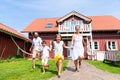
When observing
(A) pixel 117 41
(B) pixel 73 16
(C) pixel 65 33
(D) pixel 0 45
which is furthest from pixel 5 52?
(A) pixel 117 41

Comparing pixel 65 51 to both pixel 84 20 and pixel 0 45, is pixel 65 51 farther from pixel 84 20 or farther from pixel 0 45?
pixel 0 45

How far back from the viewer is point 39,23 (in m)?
30.7

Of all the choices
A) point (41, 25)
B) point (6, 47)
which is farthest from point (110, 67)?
point (41, 25)

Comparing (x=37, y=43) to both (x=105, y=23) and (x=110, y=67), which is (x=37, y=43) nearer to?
(x=110, y=67)

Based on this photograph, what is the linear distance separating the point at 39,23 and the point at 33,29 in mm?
2728

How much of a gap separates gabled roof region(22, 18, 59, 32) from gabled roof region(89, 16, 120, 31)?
5.10 m

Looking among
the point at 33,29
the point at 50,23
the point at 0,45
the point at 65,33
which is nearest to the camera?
the point at 0,45

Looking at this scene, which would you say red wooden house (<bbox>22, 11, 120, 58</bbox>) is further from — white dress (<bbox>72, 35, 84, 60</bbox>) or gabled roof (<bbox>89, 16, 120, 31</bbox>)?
white dress (<bbox>72, 35, 84, 60</bbox>)

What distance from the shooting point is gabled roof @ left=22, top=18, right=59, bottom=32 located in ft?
90.6

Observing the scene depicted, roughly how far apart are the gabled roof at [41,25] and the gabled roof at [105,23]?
510 centimetres

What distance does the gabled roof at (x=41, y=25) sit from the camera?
2762 centimetres

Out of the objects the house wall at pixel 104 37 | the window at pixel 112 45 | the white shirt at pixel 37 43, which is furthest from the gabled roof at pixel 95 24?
the white shirt at pixel 37 43

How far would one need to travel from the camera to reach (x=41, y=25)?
2962 cm

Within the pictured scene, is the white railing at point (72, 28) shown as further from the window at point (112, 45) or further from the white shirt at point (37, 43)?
the white shirt at point (37, 43)
